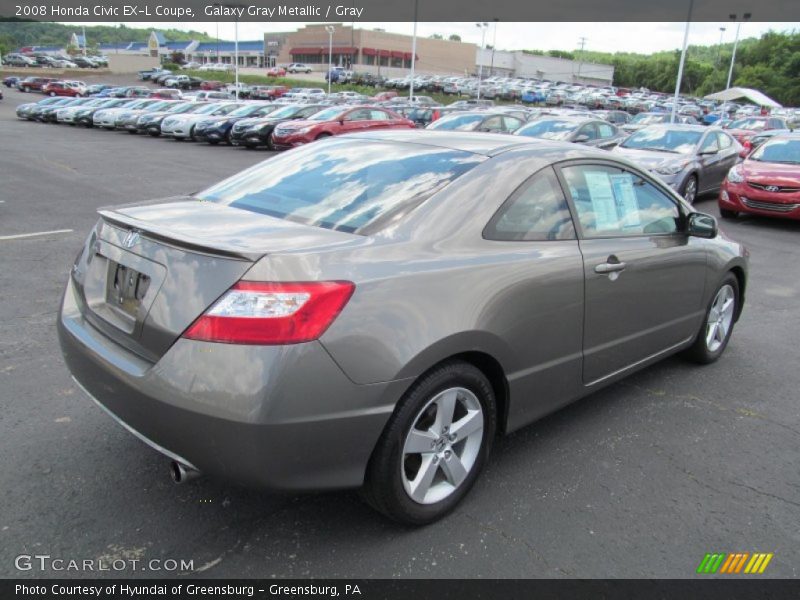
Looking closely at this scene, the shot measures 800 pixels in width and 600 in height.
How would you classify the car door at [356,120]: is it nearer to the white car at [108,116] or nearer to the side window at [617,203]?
the white car at [108,116]

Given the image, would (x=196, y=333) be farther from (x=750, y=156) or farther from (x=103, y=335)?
(x=750, y=156)

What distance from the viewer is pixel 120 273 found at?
8.79ft

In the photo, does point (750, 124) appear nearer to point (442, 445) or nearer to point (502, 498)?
point (502, 498)

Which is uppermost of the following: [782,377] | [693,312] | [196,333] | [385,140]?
[385,140]

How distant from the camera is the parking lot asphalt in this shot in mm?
2541

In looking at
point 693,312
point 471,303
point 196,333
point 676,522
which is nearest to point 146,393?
point 196,333

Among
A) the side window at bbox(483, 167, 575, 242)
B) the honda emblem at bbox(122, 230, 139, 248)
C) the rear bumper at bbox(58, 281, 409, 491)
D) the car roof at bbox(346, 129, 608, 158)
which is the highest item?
the car roof at bbox(346, 129, 608, 158)

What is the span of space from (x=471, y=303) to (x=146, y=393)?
1.33 m

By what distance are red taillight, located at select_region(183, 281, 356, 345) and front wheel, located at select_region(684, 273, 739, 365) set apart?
10.7ft

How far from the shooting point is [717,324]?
4.75 m

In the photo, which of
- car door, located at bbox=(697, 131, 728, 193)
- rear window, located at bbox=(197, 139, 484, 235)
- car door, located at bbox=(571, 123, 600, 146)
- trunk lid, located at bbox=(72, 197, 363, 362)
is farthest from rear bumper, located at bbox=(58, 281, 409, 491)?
car door, located at bbox=(571, 123, 600, 146)

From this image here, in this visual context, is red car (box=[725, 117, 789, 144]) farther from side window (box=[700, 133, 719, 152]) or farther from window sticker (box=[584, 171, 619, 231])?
window sticker (box=[584, 171, 619, 231])

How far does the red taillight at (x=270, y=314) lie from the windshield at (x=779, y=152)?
38.5 ft
